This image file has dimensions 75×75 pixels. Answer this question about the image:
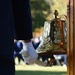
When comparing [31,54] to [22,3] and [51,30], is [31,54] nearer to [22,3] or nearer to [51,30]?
[22,3]

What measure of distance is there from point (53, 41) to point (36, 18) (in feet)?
118

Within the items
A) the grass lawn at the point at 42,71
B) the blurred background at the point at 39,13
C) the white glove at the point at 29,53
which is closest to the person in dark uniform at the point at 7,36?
the white glove at the point at 29,53

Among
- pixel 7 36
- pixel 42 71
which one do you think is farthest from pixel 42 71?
pixel 7 36

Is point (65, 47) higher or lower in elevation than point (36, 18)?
higher

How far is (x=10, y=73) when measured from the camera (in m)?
1.98

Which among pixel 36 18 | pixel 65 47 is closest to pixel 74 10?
pixel 65 47

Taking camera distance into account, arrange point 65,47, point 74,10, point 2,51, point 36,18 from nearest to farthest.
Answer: point 2,51, point 74,10, point 65,47, point 36,18

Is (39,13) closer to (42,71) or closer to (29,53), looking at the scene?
(42,71)

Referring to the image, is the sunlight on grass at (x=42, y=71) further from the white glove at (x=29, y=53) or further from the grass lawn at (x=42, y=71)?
the white glove at (x=29, y=53)

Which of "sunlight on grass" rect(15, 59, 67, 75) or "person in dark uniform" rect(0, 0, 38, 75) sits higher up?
"person in dark uniform" rect(0, 0, 38, 75)

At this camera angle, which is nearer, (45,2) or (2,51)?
(2,51)

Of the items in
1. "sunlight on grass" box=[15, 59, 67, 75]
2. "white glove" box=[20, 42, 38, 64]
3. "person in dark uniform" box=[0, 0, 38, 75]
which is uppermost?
"person in dark uniform" box=[0, 0, 38, 75]

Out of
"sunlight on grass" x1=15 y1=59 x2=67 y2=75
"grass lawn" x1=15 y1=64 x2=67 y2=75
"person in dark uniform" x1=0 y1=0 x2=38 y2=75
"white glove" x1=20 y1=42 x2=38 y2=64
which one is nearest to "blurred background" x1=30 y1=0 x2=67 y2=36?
"sunlight on grass" x1=15 y1=59 x2=67 y2=75

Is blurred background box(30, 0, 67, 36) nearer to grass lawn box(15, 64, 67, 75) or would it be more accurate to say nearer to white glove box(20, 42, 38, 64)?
grass lawn box(15, 64, 67, 75)
